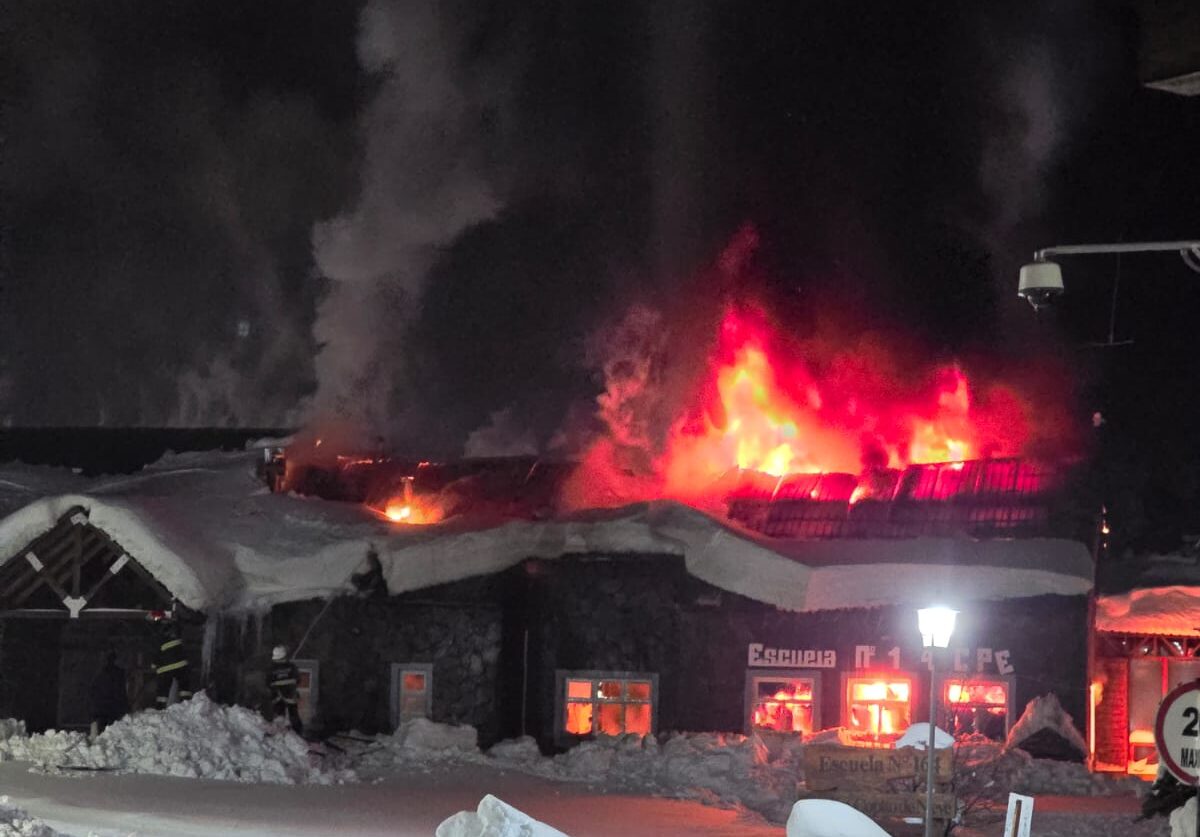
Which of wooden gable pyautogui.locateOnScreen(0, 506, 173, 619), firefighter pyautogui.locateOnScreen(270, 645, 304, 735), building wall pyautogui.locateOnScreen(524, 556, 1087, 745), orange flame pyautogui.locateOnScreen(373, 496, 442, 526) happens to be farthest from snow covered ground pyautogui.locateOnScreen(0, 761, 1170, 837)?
orange flame pyautogui.locateOnScreen(373, 496, 442, 526)

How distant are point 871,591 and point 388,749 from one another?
7392mm

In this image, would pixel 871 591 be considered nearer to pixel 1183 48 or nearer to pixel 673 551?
pixel 673 551

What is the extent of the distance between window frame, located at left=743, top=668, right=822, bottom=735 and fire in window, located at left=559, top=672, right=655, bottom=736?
148cm

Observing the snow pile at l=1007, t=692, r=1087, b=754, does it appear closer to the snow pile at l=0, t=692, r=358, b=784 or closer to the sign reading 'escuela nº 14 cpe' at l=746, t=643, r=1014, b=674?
the sign reading 'escuela nº 14 cpe' at l=746, t=643, r=1014, b=674

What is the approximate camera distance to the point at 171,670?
21141mm

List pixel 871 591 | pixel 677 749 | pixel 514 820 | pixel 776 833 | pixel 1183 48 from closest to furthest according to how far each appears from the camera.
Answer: pixel 514 820, pixel 1183 48, pixel 776 833, pixel 677 749, pixel 871 591

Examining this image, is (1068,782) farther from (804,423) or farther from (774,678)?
(804,423)

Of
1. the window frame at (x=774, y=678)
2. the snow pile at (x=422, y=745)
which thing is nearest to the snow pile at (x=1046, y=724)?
the window frame at (x=774, y=678)

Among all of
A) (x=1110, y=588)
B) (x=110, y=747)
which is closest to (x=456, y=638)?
(x=110, y=747)

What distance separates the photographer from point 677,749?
66.0 ft

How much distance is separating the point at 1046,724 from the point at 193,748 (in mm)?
11558

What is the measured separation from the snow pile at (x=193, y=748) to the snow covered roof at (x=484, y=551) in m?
2.41

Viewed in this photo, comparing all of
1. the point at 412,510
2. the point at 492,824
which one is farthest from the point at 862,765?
the point at 412,510

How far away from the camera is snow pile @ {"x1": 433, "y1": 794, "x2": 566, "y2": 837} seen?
10.6 metres
